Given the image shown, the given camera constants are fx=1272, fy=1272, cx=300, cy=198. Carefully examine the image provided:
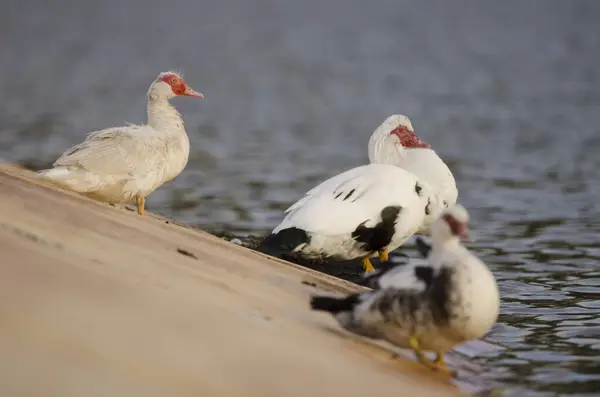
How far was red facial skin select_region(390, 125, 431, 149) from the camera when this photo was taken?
11289 millimetres

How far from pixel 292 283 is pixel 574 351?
1.81 metres

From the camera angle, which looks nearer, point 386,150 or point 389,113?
point 386,150

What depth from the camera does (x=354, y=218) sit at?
9.58m

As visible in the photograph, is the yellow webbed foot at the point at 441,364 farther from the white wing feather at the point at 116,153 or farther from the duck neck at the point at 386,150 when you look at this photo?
the duck neck at the point at 386,150

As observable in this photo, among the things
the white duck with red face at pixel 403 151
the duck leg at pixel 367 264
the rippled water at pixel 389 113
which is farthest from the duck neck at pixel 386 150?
the duck leg at pixel 367 264

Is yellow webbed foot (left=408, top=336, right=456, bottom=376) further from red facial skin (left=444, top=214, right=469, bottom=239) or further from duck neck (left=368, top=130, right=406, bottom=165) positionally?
duck neck (left=368, top=130, right=406, bottom=165)

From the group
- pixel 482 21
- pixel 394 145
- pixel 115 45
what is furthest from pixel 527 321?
pixel 482 21

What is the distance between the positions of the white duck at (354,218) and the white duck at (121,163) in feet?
4.26

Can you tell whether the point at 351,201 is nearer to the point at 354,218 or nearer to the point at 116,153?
the point at 354,218

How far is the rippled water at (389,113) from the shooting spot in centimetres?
1025

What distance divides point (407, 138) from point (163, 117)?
218 cm

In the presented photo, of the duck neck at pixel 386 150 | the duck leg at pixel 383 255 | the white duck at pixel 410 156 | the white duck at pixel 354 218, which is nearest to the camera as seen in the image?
the white duck at pixel 354 218

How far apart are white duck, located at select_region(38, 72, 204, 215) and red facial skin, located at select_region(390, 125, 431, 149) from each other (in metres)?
1.90

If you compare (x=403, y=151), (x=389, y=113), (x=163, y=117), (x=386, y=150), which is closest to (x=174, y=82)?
(x=163, y=117)
